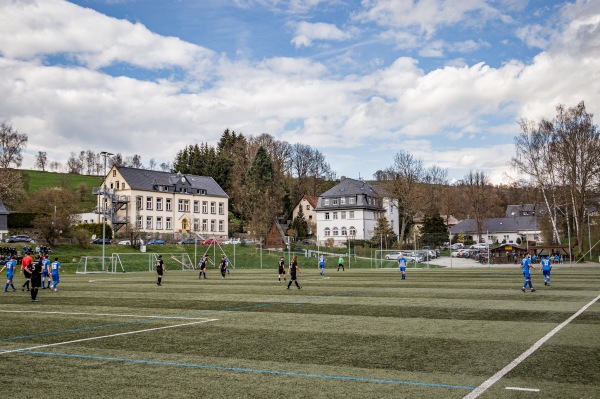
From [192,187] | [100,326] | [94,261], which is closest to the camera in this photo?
[100,326]

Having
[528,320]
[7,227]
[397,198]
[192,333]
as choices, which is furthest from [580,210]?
[7,227]

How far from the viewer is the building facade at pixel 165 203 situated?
8700 cm

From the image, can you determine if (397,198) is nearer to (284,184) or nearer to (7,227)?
(284,184)

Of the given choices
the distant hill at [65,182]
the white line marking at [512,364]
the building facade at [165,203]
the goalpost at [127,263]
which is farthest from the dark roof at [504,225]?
the white line marking at [512,364]

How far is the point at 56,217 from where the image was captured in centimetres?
6506

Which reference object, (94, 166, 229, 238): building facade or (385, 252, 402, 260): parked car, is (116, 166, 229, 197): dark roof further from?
(385, 252, 402, 260): parked car

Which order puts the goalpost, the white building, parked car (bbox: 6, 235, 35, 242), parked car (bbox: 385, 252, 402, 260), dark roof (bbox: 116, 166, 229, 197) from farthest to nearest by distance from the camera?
the white building → dark roof (bbox: 116, 166, 229, 197) → parked car (bbox: 6, 235, 35, 242) → parked car (bbox: 385, 252, 402, 260) → the goalpost

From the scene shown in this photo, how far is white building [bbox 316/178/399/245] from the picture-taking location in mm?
100750

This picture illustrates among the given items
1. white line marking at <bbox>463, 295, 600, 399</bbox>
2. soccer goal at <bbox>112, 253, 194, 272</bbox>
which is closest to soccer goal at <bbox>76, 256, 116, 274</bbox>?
soccer goal at <bbox>112, 253, 194, 272</bbox>

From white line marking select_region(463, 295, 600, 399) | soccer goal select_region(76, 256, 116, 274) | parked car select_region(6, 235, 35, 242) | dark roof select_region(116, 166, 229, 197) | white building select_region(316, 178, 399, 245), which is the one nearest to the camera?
white line marking select_region(463, 295, 600, 399)

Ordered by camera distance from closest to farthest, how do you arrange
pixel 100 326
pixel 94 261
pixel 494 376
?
pixel 494 376, pixel 100 326, pixel 94 261

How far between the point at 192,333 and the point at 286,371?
208 inches

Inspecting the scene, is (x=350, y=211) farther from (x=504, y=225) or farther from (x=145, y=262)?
(x=145, y=262)

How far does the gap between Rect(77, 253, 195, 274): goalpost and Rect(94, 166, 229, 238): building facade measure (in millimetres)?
19119
